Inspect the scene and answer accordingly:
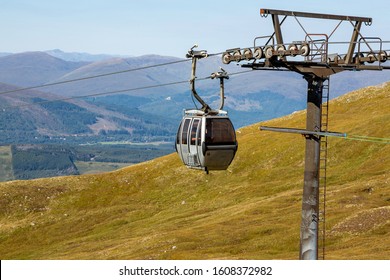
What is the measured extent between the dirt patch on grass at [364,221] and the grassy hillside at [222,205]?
0.48 ft

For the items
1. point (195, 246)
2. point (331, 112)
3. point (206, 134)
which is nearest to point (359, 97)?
point (331, 112)

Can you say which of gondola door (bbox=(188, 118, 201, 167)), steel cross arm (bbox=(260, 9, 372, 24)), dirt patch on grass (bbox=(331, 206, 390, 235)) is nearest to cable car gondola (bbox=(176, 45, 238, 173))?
gondola door (bbox=(188, 118, 201, 167))

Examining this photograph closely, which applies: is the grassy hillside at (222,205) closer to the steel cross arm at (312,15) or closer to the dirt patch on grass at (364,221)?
the dirt patch on grass at (364,221)

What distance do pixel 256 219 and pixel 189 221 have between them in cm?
1406

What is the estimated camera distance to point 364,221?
7456 centimetres

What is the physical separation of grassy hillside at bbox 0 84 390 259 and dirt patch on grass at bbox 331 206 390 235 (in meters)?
0.15

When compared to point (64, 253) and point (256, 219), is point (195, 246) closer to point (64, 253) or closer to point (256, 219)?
point (256, 219)

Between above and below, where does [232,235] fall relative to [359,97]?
below

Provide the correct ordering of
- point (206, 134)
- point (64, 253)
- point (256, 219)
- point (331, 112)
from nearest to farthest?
point (206, 134) < point (256, 219) < point (64, 253) < point (331, 112)

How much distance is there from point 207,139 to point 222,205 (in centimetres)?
6384

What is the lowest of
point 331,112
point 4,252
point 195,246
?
point 4,252

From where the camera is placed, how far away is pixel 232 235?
8156cm

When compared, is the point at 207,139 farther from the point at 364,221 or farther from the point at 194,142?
the point at 364,221

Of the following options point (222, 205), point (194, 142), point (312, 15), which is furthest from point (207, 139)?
point (222, 205)
